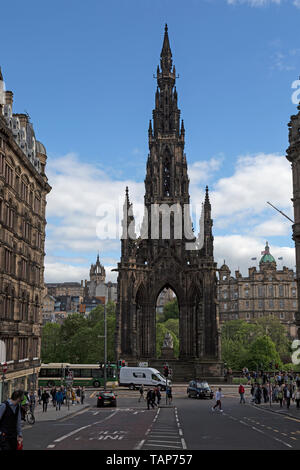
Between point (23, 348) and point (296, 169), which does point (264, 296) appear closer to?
point (296, 169)

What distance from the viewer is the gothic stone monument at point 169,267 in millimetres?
72500

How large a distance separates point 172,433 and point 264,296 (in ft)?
393

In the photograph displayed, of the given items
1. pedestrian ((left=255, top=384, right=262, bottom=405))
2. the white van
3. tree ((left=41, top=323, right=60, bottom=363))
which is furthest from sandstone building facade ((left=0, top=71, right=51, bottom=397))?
tree ((left=41, top=323, right=60, bottom=363))

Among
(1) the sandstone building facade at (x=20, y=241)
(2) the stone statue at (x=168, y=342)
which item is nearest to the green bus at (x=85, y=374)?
(2) the stone statue at (x=168, y=342)

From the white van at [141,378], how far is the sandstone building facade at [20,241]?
12.2 m

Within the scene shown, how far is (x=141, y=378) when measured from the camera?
60.5 meters

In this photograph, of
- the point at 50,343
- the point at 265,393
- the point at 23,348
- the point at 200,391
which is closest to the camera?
the point at 23,348

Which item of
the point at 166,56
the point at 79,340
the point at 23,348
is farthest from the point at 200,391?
the point at 166,56

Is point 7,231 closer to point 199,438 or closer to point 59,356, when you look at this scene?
point 199,438

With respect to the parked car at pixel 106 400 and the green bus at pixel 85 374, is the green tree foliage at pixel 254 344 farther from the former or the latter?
the parked car at pixel 106 400

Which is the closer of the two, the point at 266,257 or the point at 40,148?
the point at 40,148

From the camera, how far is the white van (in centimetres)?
5969

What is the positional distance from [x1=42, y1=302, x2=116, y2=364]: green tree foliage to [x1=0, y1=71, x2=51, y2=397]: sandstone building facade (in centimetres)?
3252
